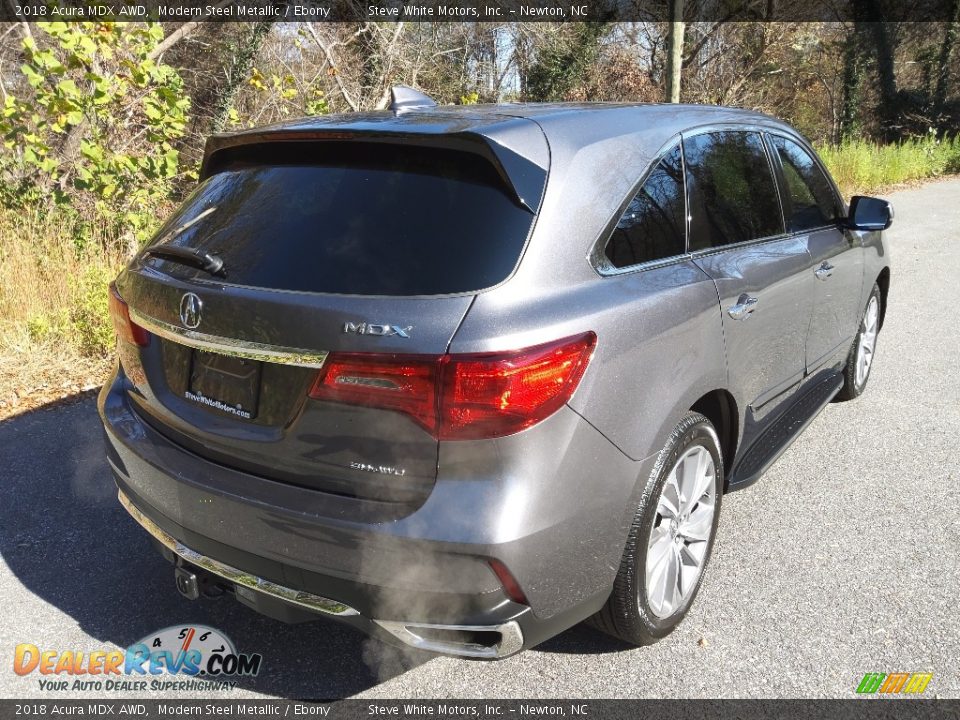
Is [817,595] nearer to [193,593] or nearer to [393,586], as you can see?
[393,586]

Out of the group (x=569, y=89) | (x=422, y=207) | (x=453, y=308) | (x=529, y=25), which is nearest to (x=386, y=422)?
(x=453, y=308)

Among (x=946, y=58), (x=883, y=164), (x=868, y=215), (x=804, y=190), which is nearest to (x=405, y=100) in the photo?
(x=804, y=190)

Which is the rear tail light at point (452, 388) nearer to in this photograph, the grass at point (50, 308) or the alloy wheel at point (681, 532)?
the alloy wheel at point (681, 532)

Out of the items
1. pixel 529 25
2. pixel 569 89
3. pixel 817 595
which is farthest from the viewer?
pixel 569 89

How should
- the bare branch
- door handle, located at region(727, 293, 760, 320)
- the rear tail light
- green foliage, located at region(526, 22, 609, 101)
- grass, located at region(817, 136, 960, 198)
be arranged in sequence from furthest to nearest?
1. green foliage, located at region(526, 22, 609, 101)
2. grass, located at region(817, 136, 960, 198)
3. the bare branch
4. door handle, located at region(727, 293, 760, 320)
5. the rear tail light

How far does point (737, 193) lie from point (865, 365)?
2.59 meters

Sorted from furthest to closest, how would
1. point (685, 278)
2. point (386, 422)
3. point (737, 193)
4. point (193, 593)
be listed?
point (737, 193) < point (685, 278) < point (193, 593) < point (386, 422)

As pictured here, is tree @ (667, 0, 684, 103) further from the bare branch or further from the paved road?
the paved road

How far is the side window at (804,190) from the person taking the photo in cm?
385

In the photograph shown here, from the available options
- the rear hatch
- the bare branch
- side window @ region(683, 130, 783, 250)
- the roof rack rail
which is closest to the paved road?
the rear hatch

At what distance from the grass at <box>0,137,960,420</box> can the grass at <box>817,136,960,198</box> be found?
1444 centimetres

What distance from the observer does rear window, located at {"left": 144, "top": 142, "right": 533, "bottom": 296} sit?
7.06 feet

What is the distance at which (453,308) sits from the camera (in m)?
2.05

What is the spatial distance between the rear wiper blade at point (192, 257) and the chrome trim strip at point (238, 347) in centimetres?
20
